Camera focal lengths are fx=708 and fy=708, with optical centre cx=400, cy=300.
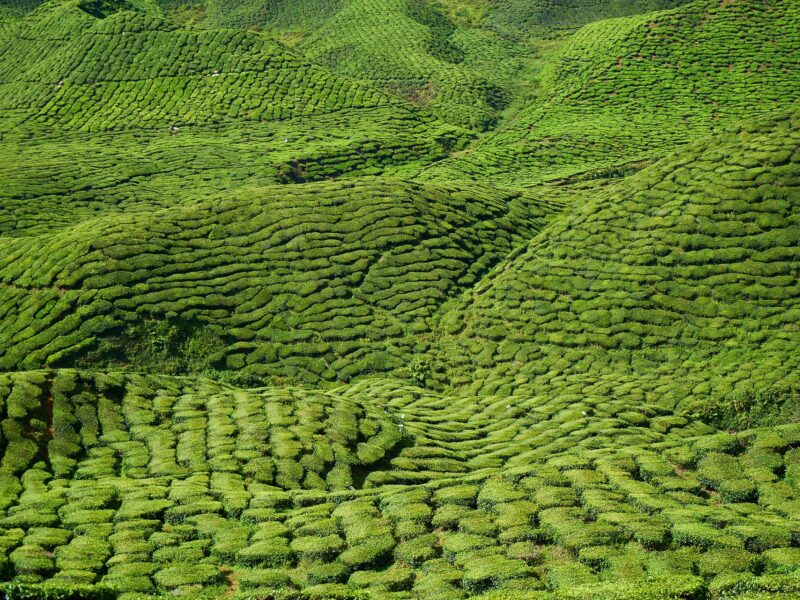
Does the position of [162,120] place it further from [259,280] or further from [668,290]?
[668,290]

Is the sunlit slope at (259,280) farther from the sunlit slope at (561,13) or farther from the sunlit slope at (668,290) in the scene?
the sunlit slope at (561,13)

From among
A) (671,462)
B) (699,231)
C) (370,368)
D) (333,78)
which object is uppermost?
(333,78)

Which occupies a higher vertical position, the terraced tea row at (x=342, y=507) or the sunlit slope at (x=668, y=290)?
the sunlit slope at (x=668, y=290)

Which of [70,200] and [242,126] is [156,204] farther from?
[242,126]

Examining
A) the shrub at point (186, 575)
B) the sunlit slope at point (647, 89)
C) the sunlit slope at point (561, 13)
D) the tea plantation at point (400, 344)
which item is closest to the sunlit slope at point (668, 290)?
the tea plantation at point (400, 344)

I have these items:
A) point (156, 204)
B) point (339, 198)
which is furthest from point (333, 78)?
point (339, 198)

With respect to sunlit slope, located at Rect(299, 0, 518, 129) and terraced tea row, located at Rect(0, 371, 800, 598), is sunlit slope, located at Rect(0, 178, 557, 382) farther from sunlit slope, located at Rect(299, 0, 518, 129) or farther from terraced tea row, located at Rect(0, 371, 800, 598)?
sunlit slope, located at Rect(299, 0, 518, 129)

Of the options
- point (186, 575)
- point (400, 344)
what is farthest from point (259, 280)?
point (186, 575)
